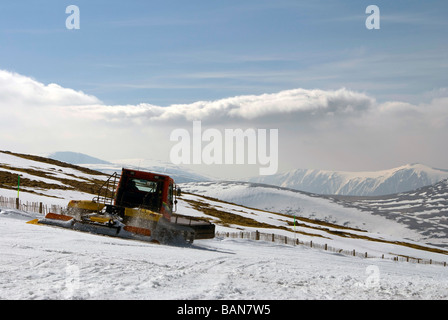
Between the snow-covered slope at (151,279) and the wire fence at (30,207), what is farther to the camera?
the wire fence at (30,207)

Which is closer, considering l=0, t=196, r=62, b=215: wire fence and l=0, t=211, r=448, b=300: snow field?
l=0, t=211, r=448, b=300: snow field

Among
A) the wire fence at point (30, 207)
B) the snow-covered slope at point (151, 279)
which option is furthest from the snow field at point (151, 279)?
the wire fence at point (30, 207)

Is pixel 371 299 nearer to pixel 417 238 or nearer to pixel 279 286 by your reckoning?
pixel 279 286

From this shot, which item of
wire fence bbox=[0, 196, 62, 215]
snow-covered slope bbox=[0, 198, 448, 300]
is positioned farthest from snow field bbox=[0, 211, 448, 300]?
wire fence bbox=[0, 196, 62, 215]

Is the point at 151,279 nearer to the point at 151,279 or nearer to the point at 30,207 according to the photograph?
the point at 151,279

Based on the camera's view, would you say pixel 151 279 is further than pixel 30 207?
No

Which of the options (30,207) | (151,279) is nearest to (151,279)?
(151,279)

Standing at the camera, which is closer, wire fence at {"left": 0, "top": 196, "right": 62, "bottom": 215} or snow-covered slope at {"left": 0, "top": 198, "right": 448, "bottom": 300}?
snow-covered slope at {"left": 0, "top": 198, "right": 448, "bottom": 300}

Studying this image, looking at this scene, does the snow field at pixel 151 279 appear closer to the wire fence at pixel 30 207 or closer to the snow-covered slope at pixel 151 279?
the snow-covered slope at pixel 151 279

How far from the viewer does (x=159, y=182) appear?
19.6 metres

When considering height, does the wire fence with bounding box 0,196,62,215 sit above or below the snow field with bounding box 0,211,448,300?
below

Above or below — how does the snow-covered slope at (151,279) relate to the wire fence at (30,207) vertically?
above

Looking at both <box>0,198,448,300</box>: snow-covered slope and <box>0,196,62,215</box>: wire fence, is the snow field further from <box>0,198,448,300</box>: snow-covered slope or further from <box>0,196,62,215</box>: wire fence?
<box>0,196,62,215</box>: wire fence

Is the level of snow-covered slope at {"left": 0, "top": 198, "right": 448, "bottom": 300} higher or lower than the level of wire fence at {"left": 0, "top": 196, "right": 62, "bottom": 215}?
higher
